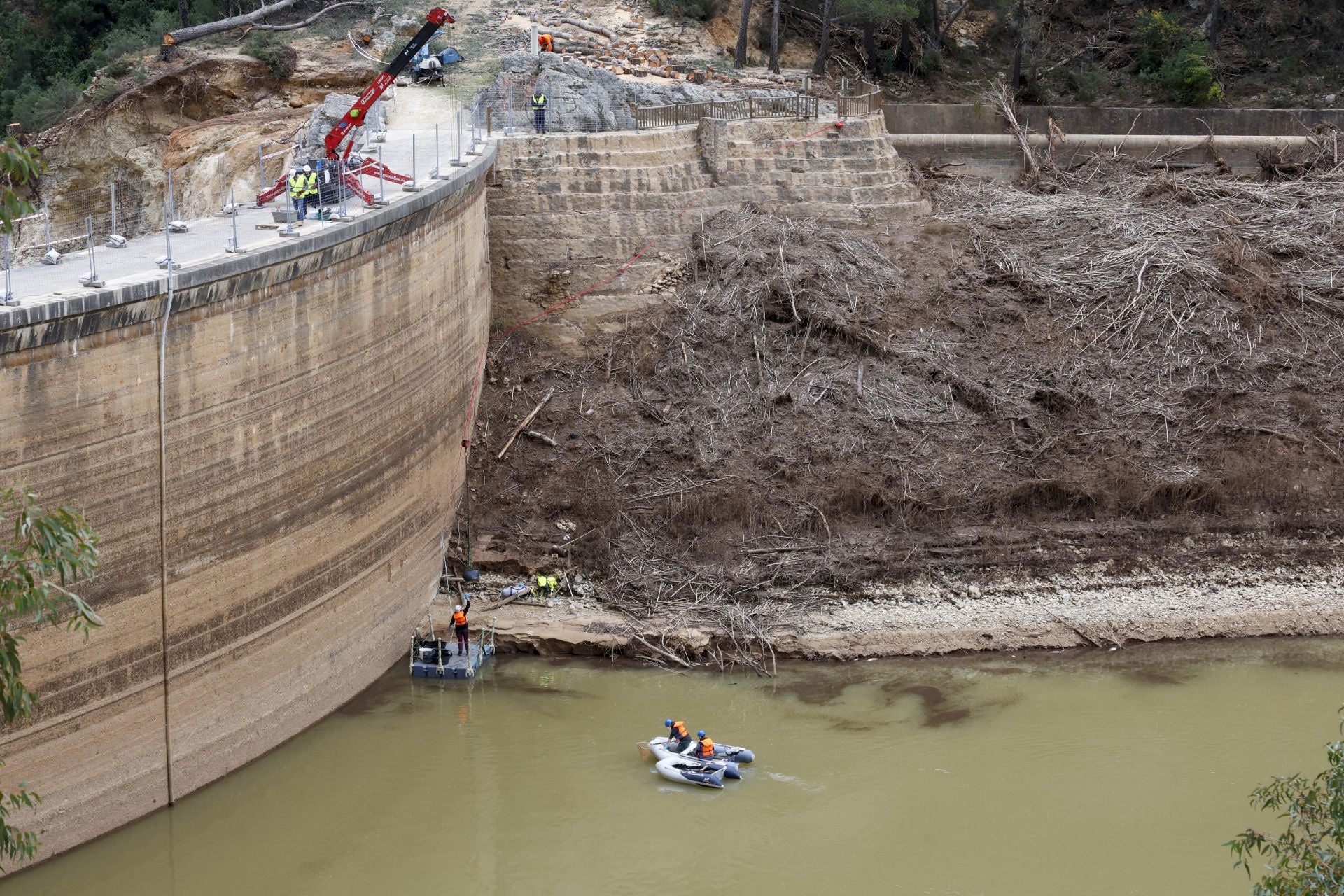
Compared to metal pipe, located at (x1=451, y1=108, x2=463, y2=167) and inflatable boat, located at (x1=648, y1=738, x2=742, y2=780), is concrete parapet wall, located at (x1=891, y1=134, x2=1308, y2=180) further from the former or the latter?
inflatable boat, located at (x1=648, y1=738, x2=742, y2=780)

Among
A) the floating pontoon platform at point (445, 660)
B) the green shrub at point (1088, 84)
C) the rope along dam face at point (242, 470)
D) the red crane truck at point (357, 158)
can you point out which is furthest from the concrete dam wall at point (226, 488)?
the green shrub at point (1088, 84)

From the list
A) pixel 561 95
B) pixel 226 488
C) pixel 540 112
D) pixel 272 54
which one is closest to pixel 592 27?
pixel 561 95

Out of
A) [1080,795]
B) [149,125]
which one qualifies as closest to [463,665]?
[1080,795]

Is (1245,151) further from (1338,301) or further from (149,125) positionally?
(149,125)

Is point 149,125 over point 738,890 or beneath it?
over

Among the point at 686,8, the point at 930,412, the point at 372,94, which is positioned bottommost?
the point at 930,412

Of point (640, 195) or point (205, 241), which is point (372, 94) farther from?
point (640, 195)

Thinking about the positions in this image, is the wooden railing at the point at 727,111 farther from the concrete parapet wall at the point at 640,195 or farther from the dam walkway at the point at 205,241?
the dam walkway at the point at 205,241
